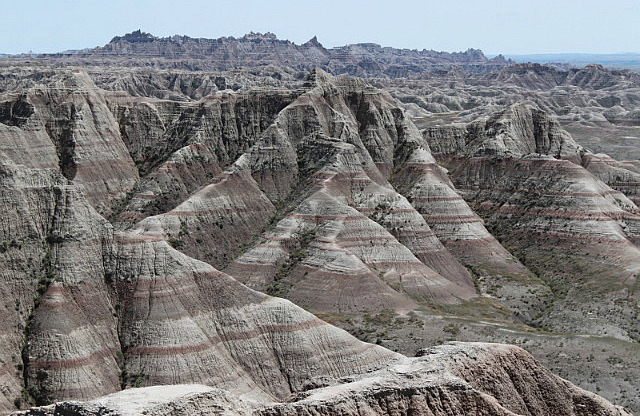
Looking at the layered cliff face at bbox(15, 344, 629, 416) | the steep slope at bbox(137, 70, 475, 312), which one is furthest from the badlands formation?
the steep slope at bbox(137, 70, 475, 312)

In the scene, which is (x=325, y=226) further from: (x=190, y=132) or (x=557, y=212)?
(x=190, y=132)

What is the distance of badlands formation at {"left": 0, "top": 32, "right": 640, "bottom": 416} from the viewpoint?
4266 cm

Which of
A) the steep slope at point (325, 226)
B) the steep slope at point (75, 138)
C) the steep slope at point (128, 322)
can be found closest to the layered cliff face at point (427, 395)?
the steep slope at point (128, 322)

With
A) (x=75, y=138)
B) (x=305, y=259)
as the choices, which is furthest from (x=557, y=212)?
(x=75, y=138)

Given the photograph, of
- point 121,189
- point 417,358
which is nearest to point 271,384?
point 417,358

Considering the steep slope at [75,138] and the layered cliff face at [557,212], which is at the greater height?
the steep slope at [75,138]

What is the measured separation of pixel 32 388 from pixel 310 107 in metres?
83.9

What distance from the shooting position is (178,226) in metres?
100

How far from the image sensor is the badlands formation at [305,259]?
42.7 m

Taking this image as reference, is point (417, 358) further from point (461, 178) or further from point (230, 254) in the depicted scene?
point (461, 178)

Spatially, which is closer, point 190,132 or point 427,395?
point 427,395

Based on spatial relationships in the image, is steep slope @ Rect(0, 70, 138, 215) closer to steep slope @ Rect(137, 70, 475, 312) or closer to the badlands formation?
the badlands formation

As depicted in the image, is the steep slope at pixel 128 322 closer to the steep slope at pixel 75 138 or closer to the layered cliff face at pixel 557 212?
the layered cliff face at pixel 557 212

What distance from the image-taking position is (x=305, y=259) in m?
92.8
